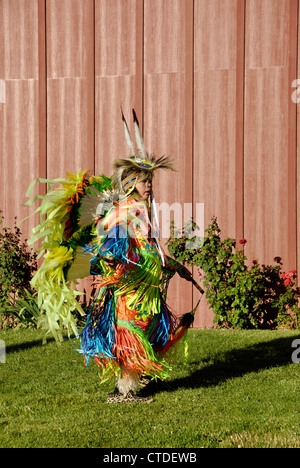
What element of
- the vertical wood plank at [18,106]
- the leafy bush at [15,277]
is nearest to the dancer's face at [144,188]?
the leafy bush at [15,277]

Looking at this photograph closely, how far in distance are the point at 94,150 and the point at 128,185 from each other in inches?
149

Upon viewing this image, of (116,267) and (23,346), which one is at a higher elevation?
(116,267)

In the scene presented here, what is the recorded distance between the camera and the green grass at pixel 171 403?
3.79m

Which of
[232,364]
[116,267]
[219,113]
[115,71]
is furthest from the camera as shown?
[115,71]

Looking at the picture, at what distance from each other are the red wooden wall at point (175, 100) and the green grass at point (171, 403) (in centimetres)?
200

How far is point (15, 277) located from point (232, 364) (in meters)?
3.72

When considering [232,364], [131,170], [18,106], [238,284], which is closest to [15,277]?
[18,106]

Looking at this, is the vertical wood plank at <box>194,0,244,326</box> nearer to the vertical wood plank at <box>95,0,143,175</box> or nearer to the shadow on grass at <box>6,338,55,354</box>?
the vertical wood plank at <box>95,0,143,175</box>

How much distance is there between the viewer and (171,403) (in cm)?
451

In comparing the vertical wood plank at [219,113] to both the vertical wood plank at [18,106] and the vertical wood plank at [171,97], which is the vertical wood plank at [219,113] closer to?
the vertical wood plank at [171,97]

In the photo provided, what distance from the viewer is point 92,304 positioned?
15.4 feet

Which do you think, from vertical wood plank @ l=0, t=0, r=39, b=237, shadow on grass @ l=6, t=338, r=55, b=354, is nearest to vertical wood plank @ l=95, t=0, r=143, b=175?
vertical wood plank @ l=0, t=0, r=39, b=237

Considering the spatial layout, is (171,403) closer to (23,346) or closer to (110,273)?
(110,273)

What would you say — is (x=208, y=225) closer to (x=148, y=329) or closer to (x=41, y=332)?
(x=41, y=332)
